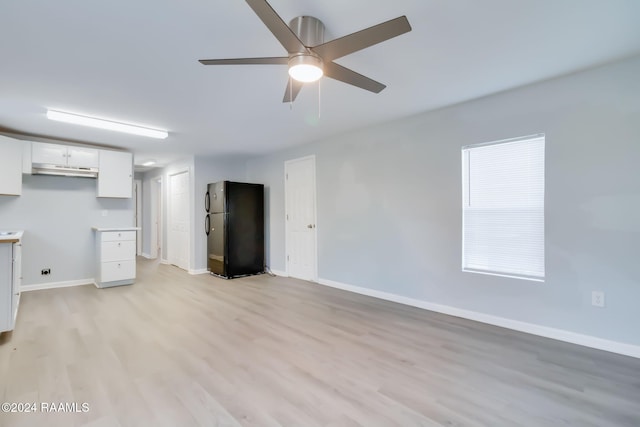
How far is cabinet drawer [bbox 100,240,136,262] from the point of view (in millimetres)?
4664

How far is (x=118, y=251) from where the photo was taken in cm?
477

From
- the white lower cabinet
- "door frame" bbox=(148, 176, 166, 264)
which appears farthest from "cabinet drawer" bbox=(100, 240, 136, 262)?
"door frame" bbox=(148, 176, 166, 264)

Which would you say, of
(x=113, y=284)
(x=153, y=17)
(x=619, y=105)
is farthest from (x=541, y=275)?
(x=113, y=284)

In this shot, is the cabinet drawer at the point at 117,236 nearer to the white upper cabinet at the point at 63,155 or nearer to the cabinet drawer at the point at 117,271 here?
the cabinet drawer at the point at 117,271

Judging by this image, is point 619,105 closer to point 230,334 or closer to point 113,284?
point 230,334

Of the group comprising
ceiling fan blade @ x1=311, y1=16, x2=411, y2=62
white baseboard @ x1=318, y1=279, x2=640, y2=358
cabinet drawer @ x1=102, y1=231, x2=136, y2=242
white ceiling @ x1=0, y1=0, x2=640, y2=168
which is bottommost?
white baseboard @ x1=318, y1=279, x2=640, y2=358

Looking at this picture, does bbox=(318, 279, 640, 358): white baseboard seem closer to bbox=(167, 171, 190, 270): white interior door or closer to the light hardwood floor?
the light hardwood floor

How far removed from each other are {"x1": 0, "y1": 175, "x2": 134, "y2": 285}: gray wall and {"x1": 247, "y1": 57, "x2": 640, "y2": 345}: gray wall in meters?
3.91

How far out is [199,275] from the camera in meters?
5.73

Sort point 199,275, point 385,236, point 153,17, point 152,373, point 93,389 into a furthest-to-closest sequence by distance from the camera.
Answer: point 199,275, point 385,236, point 152,373, point 93,389, point 153,17

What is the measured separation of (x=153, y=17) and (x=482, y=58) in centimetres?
232

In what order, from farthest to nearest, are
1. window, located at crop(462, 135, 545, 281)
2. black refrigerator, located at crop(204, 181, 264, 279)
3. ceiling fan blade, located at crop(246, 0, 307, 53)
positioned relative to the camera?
black refrigerator, located at crop(204, 181, 264, 279)
window, located at crop(462, 135, 545, 281)
ceiling fan blade, located at crop(246, 0, 307, 53)

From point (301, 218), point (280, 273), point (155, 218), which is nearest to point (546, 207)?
point (301, 218)

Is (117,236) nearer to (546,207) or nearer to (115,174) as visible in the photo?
(115,174)
